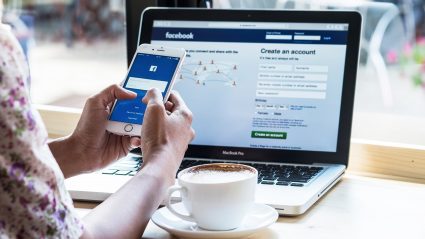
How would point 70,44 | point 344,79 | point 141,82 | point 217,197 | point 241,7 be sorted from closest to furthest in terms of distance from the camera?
point 217,197, point 141,82, point 344,79, point 241,7, point 70,44

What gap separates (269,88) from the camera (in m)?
1.28

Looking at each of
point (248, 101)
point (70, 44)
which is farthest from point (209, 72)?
point (70, 44)

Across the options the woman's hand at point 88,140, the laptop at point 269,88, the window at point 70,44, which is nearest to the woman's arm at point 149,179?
the woman's hand at point 88,140

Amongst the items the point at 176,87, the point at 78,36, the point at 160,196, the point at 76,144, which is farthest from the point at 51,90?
the point at 160,196

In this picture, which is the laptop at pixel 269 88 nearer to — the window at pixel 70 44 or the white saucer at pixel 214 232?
the white saucer at pixel 214 232

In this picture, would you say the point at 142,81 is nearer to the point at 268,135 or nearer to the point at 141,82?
the point at 141,82

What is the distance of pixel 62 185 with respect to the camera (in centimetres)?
79

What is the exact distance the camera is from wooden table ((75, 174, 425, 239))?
971 mm

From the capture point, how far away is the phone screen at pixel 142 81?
1.13 metres

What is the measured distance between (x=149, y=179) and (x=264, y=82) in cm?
43

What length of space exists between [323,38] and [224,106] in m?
0.22

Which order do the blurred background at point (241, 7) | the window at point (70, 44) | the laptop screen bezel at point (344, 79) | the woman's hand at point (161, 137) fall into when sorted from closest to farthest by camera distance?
1. the woman's hand at point (161, 137)
2. the laptop screen bezel at point (344, 79)
3. the blurred background at point (241, 7)
4. the window at point (70, 44)

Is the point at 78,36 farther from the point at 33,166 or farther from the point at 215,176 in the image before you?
the point at 33,166

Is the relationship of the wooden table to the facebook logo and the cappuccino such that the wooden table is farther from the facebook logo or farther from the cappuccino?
the facebook logo
